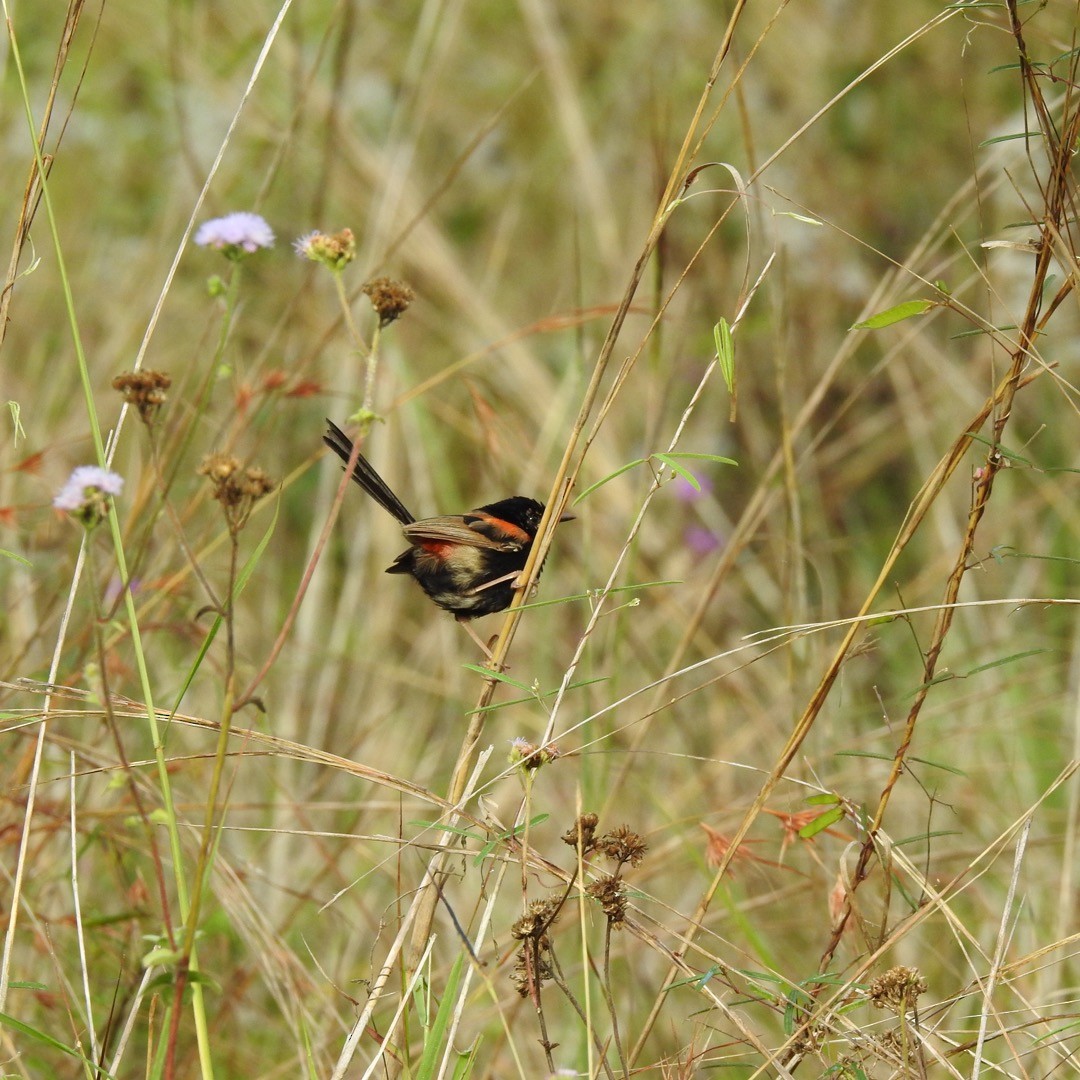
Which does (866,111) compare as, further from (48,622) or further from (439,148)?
(48,622)

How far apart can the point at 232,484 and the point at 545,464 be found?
324cm

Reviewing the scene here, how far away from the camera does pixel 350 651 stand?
517 centimetres

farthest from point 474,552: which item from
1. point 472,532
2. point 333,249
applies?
point 333,249

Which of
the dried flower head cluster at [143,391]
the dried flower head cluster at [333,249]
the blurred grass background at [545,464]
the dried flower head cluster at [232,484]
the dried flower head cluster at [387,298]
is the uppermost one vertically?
the dried flower head cluster at [333,249]

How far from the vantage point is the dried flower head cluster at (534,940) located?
6.33 ft

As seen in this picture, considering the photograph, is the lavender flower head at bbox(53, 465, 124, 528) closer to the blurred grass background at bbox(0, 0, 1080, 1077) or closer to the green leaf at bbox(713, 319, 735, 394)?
the green leaf at bbox(713, 319, 735, 394)

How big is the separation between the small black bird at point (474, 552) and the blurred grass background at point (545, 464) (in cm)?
30

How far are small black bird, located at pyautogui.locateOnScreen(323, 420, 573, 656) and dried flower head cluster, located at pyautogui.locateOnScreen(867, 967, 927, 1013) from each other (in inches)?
62.6

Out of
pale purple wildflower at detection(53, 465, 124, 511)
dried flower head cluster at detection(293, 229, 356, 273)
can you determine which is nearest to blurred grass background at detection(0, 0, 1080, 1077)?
dried flower head cluster at detection(293, 229, 356, 273)

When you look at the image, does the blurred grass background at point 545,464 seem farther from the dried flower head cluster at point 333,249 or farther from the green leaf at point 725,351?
the green leaf at point 725,351

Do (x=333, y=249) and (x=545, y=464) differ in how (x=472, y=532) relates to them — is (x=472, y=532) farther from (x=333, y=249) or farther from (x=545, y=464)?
(x=545, y=464)

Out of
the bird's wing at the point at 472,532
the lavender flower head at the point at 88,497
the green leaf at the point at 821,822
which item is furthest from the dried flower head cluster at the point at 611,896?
the bird's wing at the point at 472,532

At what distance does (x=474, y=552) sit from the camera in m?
3.36

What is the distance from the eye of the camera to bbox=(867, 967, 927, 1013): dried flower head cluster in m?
1.80
